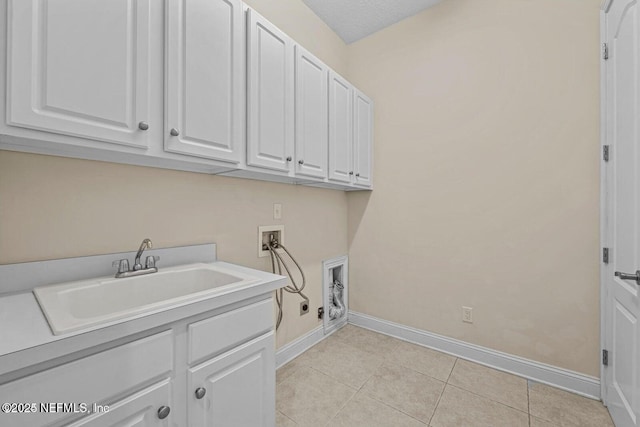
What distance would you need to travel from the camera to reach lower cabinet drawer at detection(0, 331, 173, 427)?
0.60 m

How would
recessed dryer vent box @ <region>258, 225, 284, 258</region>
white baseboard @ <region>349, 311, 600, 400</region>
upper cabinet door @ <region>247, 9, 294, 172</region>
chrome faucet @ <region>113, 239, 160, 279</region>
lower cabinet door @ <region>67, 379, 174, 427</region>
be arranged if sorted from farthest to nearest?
recessed dryer vent box @ <region>258, 225, 284, 258</region>
white baseboard @ <region>349, 311, 600, 400</region>
upper cabinet door @ <region>247, 9, 294, 172</region>
chrome faucet @ <region>113, 239, 160, 279</region>
lower cabinet door @ <region>67, 379, 174, 427</region>

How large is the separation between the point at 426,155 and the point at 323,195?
950 millimetres

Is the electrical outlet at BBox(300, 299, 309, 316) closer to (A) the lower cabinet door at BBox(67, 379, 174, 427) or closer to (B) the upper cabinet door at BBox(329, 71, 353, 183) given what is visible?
(B) the upper cabinet door at BBox(329, 71, 353, 183)

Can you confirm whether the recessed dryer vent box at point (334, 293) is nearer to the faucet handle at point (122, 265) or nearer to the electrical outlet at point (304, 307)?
the electrical outlet at point (304, 307)

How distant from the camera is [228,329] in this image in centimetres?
100

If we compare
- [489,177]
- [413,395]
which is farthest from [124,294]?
[489,177]

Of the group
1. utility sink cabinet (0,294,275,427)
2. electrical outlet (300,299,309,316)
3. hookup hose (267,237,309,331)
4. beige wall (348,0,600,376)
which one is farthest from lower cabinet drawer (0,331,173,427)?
beige wall (348,0,600,376)

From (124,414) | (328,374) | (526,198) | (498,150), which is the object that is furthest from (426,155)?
(124,414)

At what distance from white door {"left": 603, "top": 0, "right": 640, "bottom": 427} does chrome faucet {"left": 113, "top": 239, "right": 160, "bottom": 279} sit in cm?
214

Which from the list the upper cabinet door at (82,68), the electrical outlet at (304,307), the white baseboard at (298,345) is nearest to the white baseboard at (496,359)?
the white baseboard at (298,345)

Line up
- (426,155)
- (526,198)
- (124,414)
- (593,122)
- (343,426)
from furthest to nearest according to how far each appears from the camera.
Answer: (426,155) → (526,198) → (593,122) → (343,426) → (124,414)

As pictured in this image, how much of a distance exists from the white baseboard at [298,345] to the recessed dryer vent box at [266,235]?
75 cm

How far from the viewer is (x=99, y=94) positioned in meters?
0.91

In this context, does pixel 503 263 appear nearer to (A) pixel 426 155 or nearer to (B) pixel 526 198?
(B) pixel 526 198
